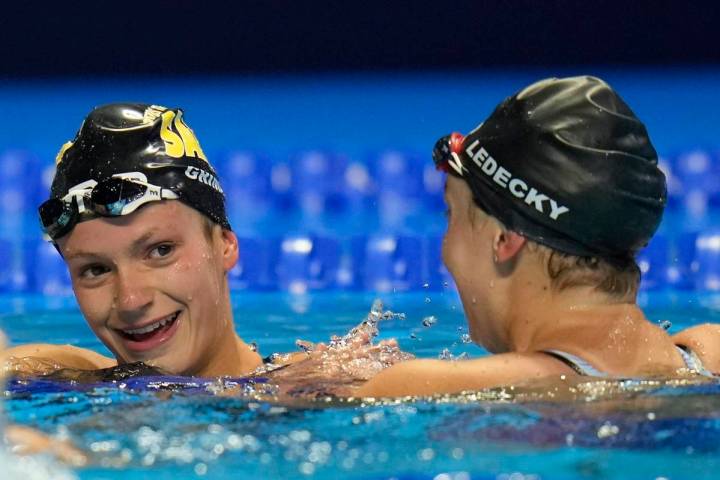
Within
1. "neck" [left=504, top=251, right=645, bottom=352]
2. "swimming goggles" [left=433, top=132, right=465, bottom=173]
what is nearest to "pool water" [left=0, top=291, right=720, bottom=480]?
"neck" [left=504, top=251, right=645, bottom=352]

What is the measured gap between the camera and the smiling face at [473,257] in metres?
2.99

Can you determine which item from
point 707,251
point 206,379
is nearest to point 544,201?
point 206,379

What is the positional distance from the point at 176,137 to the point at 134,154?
6.6 inches

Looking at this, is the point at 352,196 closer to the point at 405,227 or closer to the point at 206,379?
the point at 405,227

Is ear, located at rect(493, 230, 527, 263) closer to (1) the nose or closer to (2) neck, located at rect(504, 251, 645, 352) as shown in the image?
(2) neck, located at rect(504, 251, 645, 352)

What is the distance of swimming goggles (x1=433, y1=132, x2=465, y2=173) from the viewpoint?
308cm

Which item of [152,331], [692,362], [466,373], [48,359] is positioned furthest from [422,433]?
[48,359]

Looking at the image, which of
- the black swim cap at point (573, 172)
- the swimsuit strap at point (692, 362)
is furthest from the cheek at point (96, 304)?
the swimsuit strap at point (692, 362)

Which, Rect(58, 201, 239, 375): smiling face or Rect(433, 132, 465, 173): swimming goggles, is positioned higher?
Rect(433, 132, 465, 173): swimming goggles

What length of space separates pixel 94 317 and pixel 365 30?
784 cm

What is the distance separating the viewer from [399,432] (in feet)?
9.21

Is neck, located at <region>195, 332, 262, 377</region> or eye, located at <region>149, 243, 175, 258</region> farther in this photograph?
neck, located at <region>195, 332, 262, 377</region>

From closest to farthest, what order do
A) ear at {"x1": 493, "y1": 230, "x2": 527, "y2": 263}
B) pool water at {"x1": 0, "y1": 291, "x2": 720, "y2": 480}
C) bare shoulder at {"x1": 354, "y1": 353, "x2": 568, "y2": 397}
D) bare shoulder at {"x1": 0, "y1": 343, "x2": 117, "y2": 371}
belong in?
pool water at {"x1": 0, "y1": 291, "x2": 720, "y2": 480} < bare shoulder at {"x1": 354, "y1": 353, "x2": 568, "y2": 397} < ear at {"x1": 493, "y1": 230, "x2": 527, "y2": 263} < bare shoulder at {"x1": 0, "y1": 343, "x2": 117, "y2": 371}

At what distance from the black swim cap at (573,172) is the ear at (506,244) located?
2 cm
